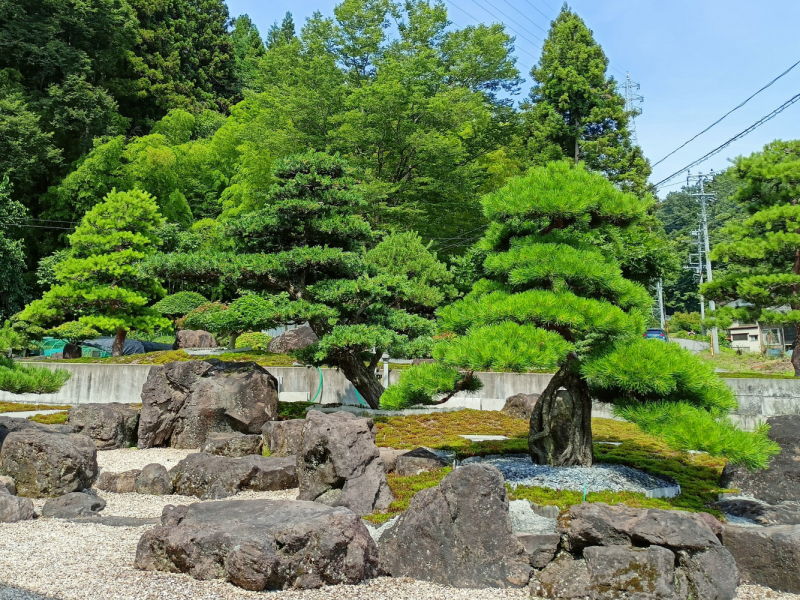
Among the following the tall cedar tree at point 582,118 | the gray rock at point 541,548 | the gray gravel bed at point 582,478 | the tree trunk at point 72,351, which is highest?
the tall cedar tree at point 582,118

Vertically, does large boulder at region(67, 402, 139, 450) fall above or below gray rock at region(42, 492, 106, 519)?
above

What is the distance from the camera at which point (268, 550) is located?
411 centimetres

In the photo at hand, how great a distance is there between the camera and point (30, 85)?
30.1m

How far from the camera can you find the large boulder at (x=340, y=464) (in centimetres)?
629

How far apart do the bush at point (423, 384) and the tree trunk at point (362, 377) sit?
15.0ft

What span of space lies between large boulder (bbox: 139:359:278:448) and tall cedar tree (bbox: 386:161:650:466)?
4076 mm

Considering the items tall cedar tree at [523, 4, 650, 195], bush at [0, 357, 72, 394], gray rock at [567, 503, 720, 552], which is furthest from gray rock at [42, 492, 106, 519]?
tall cedar tree at [523, 4, 650, 195]

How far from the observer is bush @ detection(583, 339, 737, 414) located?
19.3 ft

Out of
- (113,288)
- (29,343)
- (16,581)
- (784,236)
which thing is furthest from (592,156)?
(16,581)

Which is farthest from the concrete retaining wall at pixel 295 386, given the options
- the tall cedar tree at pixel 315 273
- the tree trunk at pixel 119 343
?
the tree trunk at pixel 119 343

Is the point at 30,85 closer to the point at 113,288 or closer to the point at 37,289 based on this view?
the point at 37,289

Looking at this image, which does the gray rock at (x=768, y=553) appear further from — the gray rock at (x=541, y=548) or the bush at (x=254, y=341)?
the bush at (x=254, y=341)

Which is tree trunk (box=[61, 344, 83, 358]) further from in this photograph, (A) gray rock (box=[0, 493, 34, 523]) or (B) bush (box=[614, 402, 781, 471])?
(B) bush (box=[614, 402, 781, 471])

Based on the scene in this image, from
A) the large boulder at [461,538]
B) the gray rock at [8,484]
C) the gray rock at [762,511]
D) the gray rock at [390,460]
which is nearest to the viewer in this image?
the large boulder at [461,538]
